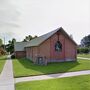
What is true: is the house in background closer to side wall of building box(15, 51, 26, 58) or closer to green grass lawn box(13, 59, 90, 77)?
green grass lawn box(13, 59, 90, 77)

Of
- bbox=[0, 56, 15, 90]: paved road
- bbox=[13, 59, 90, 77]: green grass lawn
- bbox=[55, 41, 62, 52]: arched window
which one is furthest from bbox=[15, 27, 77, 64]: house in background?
bbox=[0, 56, 15, 90]: paved road

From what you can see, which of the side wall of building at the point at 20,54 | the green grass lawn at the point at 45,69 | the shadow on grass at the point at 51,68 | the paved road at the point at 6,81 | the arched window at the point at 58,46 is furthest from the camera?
the side wall of building at the point at 20,54

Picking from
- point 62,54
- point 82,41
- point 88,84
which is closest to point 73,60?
point 62,54

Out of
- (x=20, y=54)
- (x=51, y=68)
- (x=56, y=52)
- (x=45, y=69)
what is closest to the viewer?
(x=45, y=69)

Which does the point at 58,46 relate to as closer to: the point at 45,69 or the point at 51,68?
the point at 51,68

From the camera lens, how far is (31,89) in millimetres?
9953

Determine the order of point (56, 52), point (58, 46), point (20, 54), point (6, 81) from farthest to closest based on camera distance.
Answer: point (20, 54) < point (58, 46) < point (56, 52) < point (6, 81)

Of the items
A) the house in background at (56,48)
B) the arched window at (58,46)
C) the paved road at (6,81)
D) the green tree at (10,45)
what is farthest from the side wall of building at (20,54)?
the green tree at (10,45)

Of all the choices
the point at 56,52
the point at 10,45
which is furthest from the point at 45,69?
the point at 10,45

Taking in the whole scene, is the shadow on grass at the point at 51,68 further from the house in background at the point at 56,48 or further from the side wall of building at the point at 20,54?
the side wall of building at the point at 20,54

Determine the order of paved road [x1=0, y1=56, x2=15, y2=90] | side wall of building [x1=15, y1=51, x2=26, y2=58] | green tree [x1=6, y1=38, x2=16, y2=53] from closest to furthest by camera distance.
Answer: paved road [x1=0, y1=56, x2=15, y2=90]
side wall of building [x1=15, y1=51, x2=26, y2=58]
green tree [x1=6, y1=38, x2=16, y2=53]

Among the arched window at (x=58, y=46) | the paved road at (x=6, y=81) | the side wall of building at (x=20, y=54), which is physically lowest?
the paved road at (x=6, y=81)

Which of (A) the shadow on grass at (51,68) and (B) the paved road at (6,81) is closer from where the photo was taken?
(B) the paved road at (6,81)

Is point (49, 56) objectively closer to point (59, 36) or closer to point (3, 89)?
point (59, 36)
